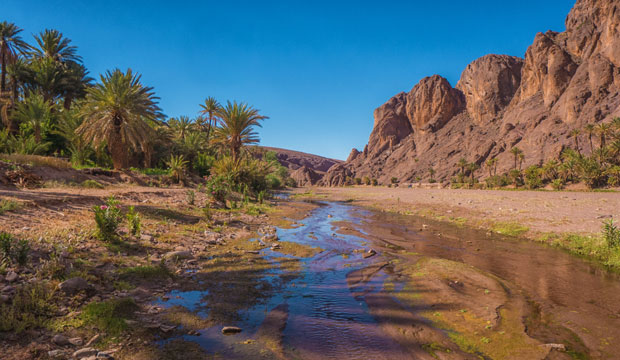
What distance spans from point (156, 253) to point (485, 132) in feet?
419

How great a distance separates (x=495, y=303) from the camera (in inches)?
213

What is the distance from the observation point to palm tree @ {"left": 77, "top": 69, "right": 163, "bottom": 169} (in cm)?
1889

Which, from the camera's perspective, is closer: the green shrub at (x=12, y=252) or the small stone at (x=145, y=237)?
the green shrub at (x=12, y=252)

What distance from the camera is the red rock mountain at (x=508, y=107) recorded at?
7606cm

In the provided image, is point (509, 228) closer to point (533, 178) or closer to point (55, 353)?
point (55, 353)

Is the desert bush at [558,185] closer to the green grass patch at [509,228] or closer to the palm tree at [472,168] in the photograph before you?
the palm tree at [472,168]

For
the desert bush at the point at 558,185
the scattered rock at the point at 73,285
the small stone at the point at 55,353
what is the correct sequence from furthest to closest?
the desert bush at the point at 558,185
the scattered rock at the point at 73,285
the small stone at the point at 55,353

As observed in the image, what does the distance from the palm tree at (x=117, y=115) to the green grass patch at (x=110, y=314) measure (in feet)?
58.8

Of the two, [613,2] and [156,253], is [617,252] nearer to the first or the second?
[156,253]

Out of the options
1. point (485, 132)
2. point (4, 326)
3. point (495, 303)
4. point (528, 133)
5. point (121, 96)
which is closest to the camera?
point (4, 326)

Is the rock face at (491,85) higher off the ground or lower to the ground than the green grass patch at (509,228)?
higher

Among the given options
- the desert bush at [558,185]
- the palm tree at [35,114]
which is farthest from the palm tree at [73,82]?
the desert bush at [558,185]

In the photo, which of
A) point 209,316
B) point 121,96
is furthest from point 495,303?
point 121,96

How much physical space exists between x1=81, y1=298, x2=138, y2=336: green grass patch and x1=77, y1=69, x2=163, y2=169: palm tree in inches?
705
